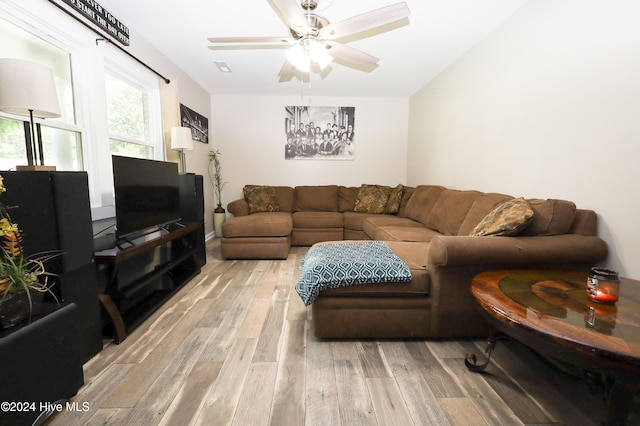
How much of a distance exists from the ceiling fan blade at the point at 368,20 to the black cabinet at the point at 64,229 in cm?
171

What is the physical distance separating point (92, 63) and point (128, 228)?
1359 mm

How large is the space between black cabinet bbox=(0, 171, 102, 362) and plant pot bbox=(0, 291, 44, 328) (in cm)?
15

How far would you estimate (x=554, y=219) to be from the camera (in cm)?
173

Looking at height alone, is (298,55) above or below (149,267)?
above

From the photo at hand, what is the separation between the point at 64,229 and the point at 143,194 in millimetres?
861

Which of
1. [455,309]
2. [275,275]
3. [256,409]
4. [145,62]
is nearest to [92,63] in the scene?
[145,62]

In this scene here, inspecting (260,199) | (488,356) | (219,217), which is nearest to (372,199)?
(260,199)

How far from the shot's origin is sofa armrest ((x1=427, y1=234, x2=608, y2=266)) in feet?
5.12

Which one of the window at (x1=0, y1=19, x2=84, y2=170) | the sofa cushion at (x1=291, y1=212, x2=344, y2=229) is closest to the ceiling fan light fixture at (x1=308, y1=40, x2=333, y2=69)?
the window at (x1=0, y1=19, x2=84, y2=170)

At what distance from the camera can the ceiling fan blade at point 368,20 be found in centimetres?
160

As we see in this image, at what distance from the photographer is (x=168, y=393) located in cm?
135

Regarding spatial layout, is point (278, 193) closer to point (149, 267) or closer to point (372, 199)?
point (372, 199)

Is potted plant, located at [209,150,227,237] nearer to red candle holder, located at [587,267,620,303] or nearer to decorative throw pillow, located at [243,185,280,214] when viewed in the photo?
decorative throw pillow, located at [243,185,280,214]

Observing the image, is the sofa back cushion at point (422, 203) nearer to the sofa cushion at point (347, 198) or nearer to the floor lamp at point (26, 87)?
the sofa cushion at point (347, 198)
